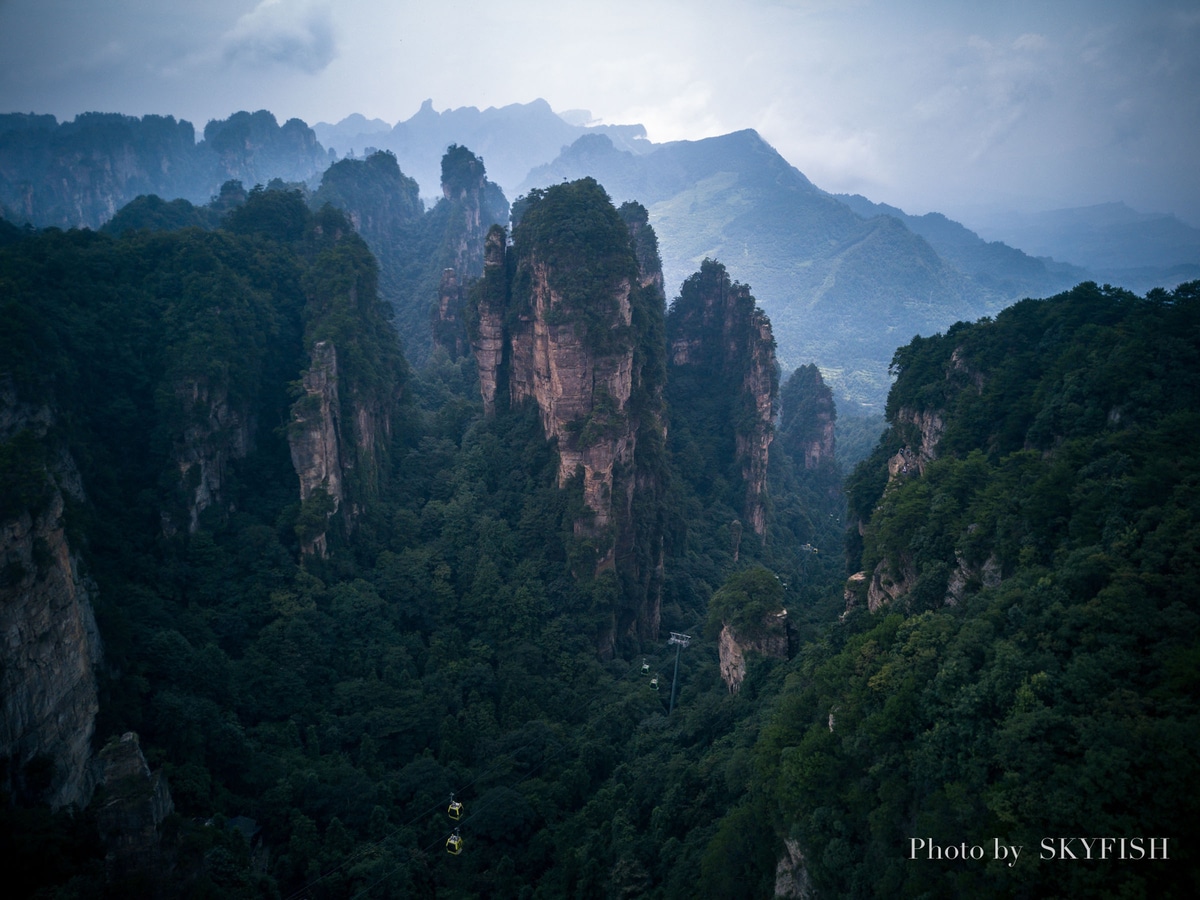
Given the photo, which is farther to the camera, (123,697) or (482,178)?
(482,178)

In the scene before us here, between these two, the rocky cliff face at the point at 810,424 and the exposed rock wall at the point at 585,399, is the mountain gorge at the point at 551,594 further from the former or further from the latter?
the rocky cliff face at the point at 810,424

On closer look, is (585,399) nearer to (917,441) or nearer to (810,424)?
(917,441)

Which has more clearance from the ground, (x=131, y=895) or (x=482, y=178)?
(x=482, y=178)

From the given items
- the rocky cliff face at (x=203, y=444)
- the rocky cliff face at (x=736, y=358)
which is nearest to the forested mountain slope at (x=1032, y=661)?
the rocky cliff face at (x=736, y=358)

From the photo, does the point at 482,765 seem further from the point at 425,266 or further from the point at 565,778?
the point at 425,266

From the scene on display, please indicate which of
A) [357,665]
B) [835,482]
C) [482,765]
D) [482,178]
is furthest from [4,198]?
[835,482]

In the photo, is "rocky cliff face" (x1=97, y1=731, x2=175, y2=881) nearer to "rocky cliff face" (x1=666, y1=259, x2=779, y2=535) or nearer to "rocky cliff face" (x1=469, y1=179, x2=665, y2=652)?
"rocky cliff face" (x1=469, y1=179, x2=665, y2=652)
